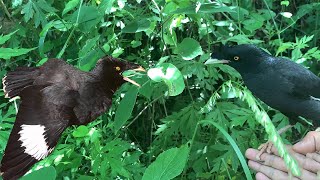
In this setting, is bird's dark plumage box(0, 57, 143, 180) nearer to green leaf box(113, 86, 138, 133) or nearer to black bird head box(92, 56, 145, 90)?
black bird head box(92, 56, 145, 90)

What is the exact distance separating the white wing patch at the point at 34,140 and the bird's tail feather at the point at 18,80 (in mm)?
100

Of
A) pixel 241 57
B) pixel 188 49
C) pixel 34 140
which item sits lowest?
pixel 241 57

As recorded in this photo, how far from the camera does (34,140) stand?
0.90m

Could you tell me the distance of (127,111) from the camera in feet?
3.79

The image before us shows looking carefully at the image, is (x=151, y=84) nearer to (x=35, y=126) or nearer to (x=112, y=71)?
(x=112, y=71)

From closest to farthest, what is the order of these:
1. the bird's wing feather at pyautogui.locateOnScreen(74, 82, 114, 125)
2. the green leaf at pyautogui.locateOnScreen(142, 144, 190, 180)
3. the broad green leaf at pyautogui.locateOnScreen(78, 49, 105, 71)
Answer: the green leaf at pyautogui.locateOnScreen(142, 144, 190, 180) < the bird's wing feather at pyautogui.locateOnScreen(74, 82, 114, 125) < the broad green leaf at pyautogui.locateOnScreen(78, 49, 105, 71)

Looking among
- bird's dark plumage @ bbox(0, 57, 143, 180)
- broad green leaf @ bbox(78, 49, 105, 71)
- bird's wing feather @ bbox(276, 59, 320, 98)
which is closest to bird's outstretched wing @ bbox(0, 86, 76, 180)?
bird's dark plumage @ bbox(0, 57, 143, 180)

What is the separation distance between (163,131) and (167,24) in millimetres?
644

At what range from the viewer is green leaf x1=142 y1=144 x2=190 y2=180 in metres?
0.88

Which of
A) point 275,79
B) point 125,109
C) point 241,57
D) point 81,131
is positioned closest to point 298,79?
point 275,79

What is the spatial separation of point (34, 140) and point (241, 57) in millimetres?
1112

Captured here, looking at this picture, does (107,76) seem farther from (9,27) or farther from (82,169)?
(9,27)

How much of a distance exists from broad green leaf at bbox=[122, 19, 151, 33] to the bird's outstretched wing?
0.59m

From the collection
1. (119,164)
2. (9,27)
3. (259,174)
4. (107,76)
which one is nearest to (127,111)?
(107,76)
